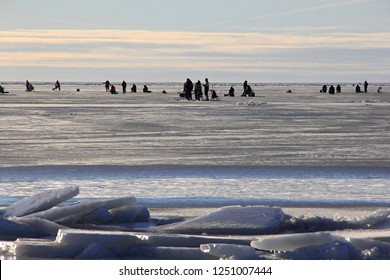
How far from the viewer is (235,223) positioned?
7.13m

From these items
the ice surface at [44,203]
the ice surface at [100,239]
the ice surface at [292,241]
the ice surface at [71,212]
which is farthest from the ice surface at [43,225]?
the ice surface at [292,241]

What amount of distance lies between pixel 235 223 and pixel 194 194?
2.57 m

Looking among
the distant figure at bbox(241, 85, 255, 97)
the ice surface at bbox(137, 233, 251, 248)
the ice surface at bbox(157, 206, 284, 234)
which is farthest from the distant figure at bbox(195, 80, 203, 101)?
the ice surface at bbox(137, 233, 251, 248)

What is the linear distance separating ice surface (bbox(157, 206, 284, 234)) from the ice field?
12 mm

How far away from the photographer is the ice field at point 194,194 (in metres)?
6.13

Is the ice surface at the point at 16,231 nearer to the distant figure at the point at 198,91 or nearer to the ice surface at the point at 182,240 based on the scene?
the ice surface at the point at 182,240

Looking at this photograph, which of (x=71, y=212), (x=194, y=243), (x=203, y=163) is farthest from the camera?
(x=203, y=163)

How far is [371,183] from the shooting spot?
10.8 metres

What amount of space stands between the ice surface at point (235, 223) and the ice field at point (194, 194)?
0.04 feet

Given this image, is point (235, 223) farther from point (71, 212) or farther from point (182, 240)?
point (71, 212)

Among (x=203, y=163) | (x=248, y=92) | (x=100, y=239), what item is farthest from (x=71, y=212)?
(x=248, y=92)

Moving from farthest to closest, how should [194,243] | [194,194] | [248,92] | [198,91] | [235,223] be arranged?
[248,92]
[198,91]
[194,194]
[235,223]
[194,243]

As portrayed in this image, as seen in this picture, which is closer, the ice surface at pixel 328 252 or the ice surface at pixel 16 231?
the ice surface at pixel 328 252
